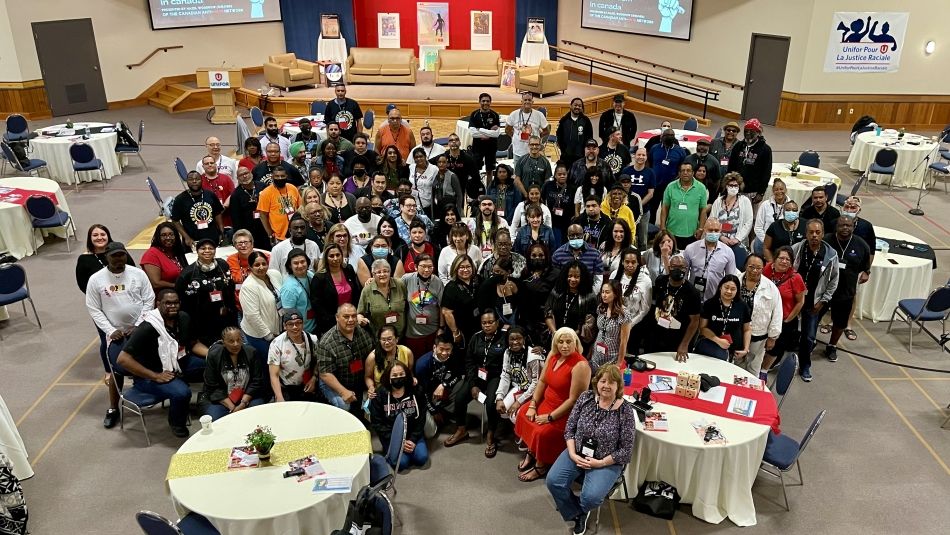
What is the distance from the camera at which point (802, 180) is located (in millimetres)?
10695

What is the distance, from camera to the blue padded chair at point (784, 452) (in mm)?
5117

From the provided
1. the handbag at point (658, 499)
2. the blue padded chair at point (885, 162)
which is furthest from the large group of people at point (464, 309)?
the blue padded chair at point (885, 162)

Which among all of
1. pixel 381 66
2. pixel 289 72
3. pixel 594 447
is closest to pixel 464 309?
pixel 594 447

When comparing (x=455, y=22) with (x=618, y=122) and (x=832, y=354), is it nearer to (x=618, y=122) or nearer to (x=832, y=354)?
(x=618, y=122)

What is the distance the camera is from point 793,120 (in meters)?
16.1

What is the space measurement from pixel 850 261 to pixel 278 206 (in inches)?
231

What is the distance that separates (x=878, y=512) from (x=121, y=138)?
507 inches

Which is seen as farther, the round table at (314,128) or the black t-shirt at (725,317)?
the round table at (314,128)

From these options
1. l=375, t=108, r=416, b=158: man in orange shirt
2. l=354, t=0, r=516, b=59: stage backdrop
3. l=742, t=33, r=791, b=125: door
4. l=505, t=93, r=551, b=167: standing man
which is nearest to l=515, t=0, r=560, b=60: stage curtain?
l=354, t=0, r=516, b=59: stage backdrop

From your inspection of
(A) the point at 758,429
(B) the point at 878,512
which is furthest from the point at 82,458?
(B) the point at 878,512

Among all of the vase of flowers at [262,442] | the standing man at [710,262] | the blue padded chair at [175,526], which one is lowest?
the blue padded chair at [175,526]

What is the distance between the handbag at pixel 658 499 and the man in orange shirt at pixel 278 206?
464 cm

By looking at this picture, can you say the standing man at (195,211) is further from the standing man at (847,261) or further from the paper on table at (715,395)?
the standing man at (847,261)

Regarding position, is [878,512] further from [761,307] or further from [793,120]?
[793,120]
